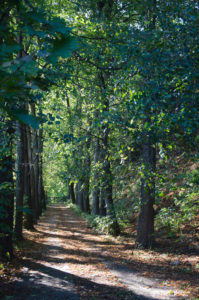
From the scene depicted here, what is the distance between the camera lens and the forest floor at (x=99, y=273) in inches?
243

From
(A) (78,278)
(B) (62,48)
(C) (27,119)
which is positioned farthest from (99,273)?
(B) (62,48)

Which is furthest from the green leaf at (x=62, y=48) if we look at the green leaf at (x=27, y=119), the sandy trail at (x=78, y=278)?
the sandy trail at (x=78, y=278)

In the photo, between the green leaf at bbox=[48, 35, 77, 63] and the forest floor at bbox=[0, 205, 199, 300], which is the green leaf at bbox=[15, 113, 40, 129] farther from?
the forest floor at bbox=[0, 205, 199, 300]

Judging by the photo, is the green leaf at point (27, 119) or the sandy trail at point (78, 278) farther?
the sandy trail at point (78, 278)

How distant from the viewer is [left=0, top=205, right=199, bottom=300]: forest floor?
6.16 metres

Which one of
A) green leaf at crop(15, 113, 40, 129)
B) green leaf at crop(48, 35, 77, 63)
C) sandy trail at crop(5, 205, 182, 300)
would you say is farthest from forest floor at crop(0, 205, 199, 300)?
green leaf at crop(48, 35, 77, 63)

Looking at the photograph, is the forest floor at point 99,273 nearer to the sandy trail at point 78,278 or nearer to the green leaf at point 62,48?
the sandy trail at point 78,278

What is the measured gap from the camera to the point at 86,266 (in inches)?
339

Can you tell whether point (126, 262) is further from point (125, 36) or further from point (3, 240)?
point (125, 36)

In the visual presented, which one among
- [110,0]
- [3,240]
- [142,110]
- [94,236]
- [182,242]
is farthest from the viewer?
[94,236]

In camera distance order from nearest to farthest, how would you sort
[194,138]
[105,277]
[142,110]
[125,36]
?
1. [142,110]
2. [194,138]
3. [125,36]
4. [105,277]

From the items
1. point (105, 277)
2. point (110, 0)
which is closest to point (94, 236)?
point (105, 277)

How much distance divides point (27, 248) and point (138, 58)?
875 cm

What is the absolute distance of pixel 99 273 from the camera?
25.7 ft
